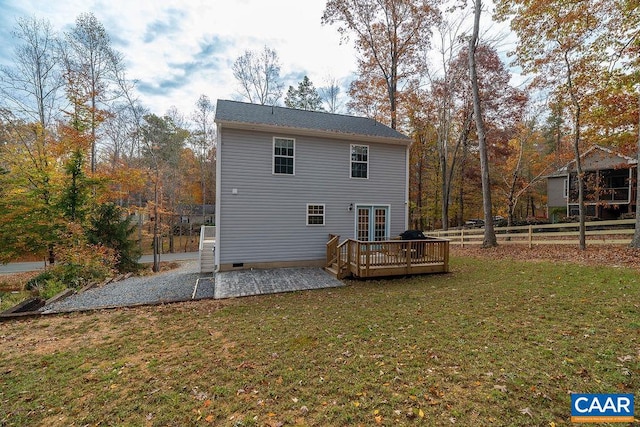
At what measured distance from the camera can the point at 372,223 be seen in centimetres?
1084

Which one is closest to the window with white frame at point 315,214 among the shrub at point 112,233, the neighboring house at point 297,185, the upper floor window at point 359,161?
the neighboring house at point 297,185

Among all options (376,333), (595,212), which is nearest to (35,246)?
(376,333)

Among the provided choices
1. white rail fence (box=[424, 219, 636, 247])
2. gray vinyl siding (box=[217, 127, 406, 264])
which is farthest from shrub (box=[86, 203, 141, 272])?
white rail fence (box=[424, 219, 636, 247])

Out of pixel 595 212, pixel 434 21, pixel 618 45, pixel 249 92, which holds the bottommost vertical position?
pixel 595 212

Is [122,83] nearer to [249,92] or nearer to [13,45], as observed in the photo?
[13,45]

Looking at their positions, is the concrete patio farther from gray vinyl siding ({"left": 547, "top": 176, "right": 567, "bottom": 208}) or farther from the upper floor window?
gray vinyl siding ({"left": 547, "top": 176, "right": 567, "bottom": 208})

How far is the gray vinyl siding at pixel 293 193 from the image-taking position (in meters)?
9.29

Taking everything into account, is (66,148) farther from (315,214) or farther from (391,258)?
(391,258)

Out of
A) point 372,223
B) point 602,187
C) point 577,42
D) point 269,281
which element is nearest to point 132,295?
point 269,281

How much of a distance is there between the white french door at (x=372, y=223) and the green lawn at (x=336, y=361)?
4719mm

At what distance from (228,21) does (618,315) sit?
14.2 metres

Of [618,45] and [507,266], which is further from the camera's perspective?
[618,45]

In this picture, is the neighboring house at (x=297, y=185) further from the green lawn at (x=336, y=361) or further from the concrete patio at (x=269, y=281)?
the green lawn at (x=336, y=361)

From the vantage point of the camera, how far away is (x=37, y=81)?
14.3 m
